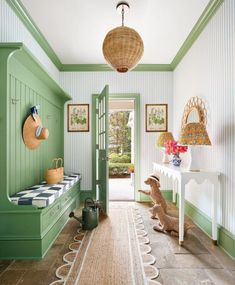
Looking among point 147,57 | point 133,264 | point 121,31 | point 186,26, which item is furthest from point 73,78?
point 133,264

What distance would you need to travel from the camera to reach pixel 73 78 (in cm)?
457

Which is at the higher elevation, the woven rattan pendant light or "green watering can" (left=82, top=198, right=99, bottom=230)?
the woven rattan pendant light

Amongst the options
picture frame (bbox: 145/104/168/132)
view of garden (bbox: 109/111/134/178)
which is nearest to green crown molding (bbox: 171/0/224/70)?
picture frame (bbox: 145/104/168/132)

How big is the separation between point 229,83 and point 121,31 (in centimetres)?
123

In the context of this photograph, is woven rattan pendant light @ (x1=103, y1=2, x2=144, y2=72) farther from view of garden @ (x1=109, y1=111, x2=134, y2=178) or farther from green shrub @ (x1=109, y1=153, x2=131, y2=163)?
green shrub @ (x1=109, y1=153, x2=131, y2=163)

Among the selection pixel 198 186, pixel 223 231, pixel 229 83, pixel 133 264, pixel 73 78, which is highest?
pixel 73 78

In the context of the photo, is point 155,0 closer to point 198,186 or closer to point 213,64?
point 213,64

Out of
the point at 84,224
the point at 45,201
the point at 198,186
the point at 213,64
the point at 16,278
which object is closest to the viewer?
the point at 16,278

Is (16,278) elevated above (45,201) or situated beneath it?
situated beneath

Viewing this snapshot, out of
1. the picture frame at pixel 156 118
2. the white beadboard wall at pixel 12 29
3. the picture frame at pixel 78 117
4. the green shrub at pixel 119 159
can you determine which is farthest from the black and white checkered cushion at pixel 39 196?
the green shrub at pixel 119 159

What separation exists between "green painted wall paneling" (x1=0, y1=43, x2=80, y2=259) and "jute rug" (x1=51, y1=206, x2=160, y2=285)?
0.37 m

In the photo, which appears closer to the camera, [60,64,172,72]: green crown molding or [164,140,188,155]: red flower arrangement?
[164,140,188,155]: red flower arrangement

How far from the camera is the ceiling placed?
2.63 metres

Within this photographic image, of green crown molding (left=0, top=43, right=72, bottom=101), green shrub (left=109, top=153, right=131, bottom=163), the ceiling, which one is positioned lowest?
green shrub (left=109, top=153, right=131, bottom=163)
